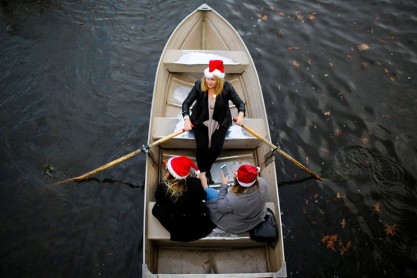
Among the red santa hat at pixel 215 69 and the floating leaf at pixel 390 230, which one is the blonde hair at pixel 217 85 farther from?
the floating leaf at pixel 390 230

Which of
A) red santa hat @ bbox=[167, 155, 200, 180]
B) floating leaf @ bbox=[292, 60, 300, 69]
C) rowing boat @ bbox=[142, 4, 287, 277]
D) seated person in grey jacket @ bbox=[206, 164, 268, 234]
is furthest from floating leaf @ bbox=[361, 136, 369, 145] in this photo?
red santa hat @ bbox=[167, 155, 200, 180]

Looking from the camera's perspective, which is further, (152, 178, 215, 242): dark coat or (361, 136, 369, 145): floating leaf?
(361, 136, 369, 145): floating leaf

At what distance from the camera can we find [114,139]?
8336 millimetres

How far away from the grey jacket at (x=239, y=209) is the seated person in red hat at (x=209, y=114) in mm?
937

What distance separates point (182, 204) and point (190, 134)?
6.19ft

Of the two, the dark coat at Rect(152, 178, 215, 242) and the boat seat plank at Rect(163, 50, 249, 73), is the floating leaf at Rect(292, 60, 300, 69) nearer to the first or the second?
the boat seat plank at Rect(163, 50, 249, 73)

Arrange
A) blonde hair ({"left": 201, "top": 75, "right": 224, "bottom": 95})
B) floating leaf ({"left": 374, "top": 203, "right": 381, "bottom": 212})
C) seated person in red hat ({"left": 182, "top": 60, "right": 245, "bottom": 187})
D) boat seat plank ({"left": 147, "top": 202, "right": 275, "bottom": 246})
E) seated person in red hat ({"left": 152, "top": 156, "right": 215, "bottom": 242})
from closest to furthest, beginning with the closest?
seated person in red hat ({"left": 152, "top": 156, "right": 215, "bottom": 242}) < boat seat plank ({"left": 147, "top": 202, "right": 275, "bottom": 246}) < blonde hair ({"left": 201, "top": 75, "right": 224, "bottom": 95}) < seated person in red hat ({"left": 182, "top": 60, "right": 245, "bottom": 187}) < floating leaf ({"left": 374, "top": 203, "right": 381, "bottom": 212})

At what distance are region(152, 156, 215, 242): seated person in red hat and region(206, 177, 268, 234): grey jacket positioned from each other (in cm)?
16

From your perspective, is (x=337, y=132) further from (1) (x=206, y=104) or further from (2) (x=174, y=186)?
(2) (x=174, y=186)

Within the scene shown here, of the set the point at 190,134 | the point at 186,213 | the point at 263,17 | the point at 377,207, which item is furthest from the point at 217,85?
the point at 263,17

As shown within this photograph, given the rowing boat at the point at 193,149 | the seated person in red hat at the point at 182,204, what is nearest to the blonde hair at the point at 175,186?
the seated person in red hat at the point at 182,204

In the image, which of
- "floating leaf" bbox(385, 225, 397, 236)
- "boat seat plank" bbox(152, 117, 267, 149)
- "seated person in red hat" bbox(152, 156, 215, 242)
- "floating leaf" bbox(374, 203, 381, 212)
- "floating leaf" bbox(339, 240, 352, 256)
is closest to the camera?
"seated person in red hat" bbox(152, 156, 215, 242)

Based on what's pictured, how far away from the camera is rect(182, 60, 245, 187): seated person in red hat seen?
577cm

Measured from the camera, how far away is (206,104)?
5879 millimetres
